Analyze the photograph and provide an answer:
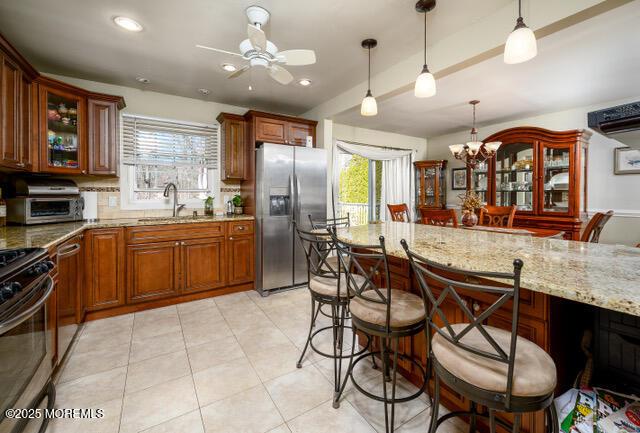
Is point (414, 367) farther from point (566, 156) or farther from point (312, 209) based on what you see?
point (566, 156)

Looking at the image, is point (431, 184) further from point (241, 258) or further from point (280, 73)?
point (280, 73)

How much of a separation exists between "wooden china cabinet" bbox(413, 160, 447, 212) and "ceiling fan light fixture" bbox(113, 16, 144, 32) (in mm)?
5108

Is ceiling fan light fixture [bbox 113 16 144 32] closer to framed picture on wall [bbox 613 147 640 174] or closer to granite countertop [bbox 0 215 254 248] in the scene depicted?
granite countertop [bbox 0 215 254 248]

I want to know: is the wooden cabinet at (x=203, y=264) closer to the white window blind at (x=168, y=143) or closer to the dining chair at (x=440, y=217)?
the white window blind at (x=168, y=143)

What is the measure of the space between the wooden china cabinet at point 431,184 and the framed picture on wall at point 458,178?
0.16m

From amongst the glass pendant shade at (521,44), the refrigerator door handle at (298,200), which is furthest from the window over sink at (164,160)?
the glass pendant shade at (521,44)

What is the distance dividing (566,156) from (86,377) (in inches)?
232

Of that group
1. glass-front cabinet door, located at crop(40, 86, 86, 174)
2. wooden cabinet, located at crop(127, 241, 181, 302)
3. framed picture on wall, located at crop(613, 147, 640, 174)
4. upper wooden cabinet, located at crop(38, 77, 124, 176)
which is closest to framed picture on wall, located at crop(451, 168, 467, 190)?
framed picture on wall, located at crop(613, 147, 640, 174)

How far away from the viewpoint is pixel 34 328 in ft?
4.75

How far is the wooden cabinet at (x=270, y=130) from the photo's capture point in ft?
12.2

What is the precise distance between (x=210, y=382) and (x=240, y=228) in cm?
201

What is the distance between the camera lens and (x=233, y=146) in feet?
12.5

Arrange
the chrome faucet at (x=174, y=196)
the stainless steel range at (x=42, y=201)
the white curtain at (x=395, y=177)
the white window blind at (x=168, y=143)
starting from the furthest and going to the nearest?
the white curtain at (x=395, y=177)
the chrome faucet at (x=174, y=196)
the white window blind at (x=168, y=143)
the stainless steel range at (x=42, y=201)

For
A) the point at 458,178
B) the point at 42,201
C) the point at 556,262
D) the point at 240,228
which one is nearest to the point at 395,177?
the point at 458,178
